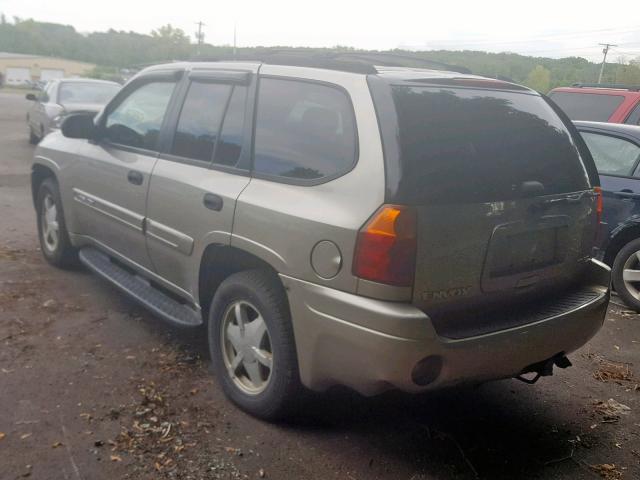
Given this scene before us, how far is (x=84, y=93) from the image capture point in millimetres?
13438

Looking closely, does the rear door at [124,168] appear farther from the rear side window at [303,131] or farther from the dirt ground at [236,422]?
the rear side window at [303,131]

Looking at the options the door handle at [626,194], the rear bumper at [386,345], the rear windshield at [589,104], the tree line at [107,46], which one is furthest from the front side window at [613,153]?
the tree line at [107,46]

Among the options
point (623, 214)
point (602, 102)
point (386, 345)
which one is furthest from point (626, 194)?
point (386, 345)

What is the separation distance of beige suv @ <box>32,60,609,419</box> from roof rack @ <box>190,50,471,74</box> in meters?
0.04

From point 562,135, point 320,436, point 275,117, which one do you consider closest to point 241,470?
point 320,436

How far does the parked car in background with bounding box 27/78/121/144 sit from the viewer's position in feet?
40.8

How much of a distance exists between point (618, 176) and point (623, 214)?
0.37m

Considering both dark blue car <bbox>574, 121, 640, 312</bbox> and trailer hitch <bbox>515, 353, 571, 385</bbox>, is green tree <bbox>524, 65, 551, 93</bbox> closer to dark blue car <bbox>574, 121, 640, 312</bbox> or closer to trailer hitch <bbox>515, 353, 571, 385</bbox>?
dark blue car <bbox>574, 121, 640, 312</bbox>

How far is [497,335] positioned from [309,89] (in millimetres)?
1512

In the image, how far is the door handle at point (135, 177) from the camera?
4.19 metres

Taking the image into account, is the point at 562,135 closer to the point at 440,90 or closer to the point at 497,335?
the point at 440,90

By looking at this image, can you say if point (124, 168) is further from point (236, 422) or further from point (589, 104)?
point (589, 104)

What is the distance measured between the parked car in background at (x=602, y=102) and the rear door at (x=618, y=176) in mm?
2655

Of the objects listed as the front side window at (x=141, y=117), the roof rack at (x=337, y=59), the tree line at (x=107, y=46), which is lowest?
the tree line at (x=107, y=46)
